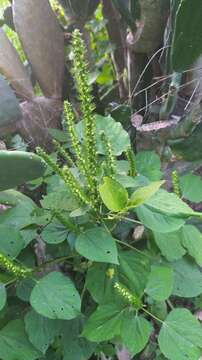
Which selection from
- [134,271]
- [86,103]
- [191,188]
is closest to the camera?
[86,103]

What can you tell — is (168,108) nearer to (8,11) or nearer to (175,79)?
(175,79)

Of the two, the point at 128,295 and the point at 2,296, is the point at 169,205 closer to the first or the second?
the point at 128,295

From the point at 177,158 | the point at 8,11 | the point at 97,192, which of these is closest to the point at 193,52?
the point at 177,158

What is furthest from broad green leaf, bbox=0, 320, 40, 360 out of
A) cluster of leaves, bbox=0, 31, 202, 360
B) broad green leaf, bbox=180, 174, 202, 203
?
broad green leaf, bbox=180, 174, 202, 203

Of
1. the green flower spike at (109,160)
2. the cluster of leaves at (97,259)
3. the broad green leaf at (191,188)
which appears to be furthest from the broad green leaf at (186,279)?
the green flower spike at (109,160)

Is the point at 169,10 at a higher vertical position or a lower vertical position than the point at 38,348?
higher

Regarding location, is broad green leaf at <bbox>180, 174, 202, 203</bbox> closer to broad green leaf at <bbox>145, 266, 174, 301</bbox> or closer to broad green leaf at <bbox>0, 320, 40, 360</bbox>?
broad green leaf at <bbox>145, 266, 174, 301</bbox>

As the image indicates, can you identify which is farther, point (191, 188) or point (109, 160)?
point (191, 188)

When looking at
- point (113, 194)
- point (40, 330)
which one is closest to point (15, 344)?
point (40, 330)

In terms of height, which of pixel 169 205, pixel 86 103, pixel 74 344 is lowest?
pixel 74 344
